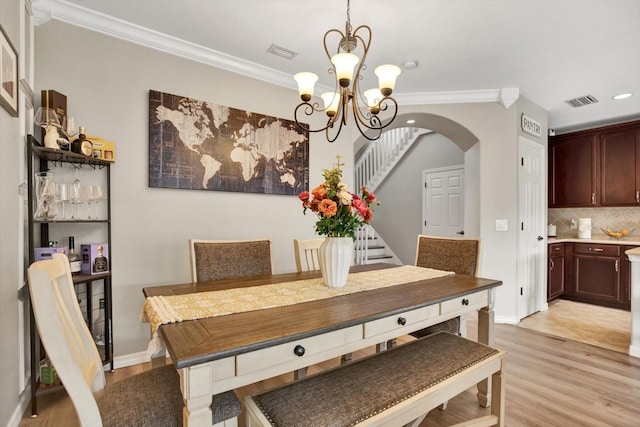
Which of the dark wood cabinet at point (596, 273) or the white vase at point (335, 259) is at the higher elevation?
the white vase at point (335, 259)

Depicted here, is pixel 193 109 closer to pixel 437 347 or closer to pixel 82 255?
pixel 82 255

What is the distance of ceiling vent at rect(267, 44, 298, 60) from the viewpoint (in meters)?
2.72

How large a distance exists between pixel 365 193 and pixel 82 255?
2.02 meters

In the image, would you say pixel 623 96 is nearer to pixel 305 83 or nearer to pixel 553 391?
pixel 553 391

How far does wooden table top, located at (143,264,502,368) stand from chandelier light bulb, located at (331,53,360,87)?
1.18 meters

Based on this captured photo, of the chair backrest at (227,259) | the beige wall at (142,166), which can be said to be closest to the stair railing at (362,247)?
the beige wall at (142,166)

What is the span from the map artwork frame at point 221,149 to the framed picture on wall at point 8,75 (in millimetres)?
872

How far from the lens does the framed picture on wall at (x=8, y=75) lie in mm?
1525

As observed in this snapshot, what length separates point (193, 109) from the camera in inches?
108

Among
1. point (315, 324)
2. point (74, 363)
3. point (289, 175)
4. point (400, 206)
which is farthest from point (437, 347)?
point (400, 206)

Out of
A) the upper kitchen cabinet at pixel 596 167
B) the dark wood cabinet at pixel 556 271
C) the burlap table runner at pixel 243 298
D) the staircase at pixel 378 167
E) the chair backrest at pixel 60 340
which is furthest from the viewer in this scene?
the staircase at pixel 378 167

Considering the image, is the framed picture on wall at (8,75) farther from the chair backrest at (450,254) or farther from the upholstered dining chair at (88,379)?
the chair backrest at (450,254)

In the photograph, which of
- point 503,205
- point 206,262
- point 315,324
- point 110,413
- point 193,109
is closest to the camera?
point 110,413

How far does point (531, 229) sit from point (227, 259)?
12.3 ft
